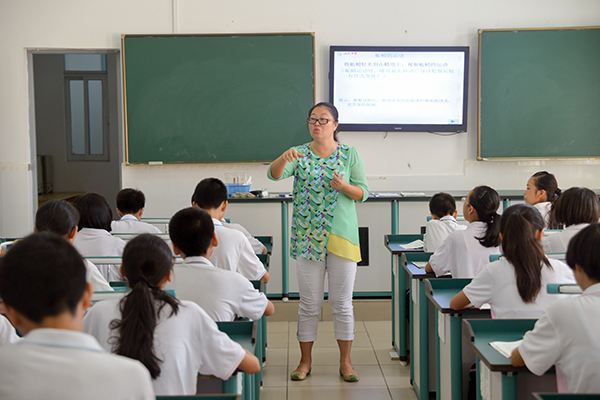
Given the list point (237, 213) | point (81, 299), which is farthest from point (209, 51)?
point (81, 299)

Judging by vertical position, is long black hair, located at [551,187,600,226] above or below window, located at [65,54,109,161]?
below

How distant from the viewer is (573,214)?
3.91 meters

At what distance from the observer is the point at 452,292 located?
3.44 meters

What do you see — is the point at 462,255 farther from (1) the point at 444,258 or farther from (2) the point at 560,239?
(2) the point at 560,239

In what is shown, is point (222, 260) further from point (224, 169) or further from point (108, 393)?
point (224, 169)

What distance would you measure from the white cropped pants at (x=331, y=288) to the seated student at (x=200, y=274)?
1.44 m

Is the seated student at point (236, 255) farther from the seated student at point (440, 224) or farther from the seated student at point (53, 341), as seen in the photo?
the seated student at point (53, 341)

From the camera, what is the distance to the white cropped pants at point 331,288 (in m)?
4.46

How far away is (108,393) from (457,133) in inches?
237

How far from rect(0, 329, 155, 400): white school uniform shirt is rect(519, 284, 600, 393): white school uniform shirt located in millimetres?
1267

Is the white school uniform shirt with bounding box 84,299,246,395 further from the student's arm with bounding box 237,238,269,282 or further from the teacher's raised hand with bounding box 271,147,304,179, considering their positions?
the teacher's raised hand with bounding box 271,147,304,179

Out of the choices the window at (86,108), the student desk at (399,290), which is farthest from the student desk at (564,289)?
the window at (86,108)

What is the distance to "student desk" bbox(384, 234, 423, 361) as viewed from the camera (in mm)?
4863

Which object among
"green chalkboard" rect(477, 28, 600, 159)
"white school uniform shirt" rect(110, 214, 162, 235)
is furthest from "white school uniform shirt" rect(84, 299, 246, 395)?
"green chalkboard" rect(477, 28, 600, 159)
